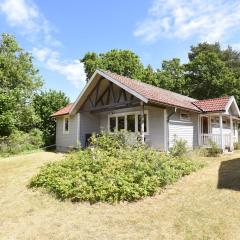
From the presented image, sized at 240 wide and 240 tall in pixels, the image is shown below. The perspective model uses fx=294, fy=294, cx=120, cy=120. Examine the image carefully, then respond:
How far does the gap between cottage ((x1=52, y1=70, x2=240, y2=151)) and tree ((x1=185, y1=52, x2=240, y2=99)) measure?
15459 mm

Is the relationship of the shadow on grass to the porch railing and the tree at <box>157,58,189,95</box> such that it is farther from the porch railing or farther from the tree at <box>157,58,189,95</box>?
the tree at <box>157,58,189,95</box>

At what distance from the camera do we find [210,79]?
3953cm

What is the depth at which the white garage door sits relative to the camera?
58.2ft

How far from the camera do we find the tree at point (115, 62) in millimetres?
45094

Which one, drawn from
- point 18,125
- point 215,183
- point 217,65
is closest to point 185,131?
point 215,183

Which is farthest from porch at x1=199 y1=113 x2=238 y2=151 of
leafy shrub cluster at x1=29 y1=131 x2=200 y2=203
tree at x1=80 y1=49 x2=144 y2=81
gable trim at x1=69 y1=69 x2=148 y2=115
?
tree at x1=80 y1=49 x2=144 y2=81

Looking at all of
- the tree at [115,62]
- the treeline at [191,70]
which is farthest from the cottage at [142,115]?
the tree at [115,62]

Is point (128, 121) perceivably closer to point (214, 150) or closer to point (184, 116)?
point (184, 116)

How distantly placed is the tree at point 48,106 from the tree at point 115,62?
52.5ft

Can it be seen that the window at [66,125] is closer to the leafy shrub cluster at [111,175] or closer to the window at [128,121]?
the window at [128,121]

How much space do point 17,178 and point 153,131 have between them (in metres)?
8.59

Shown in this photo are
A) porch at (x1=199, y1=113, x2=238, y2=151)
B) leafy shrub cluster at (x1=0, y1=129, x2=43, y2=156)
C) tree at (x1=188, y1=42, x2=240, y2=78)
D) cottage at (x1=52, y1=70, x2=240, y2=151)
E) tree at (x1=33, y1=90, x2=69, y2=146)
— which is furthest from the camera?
tree at (x1=188, y1=42, x2=240, y2=78)

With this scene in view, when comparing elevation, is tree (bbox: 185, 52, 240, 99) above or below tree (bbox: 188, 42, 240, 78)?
below

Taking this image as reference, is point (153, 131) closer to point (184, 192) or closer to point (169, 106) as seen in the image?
point (169, 106)
